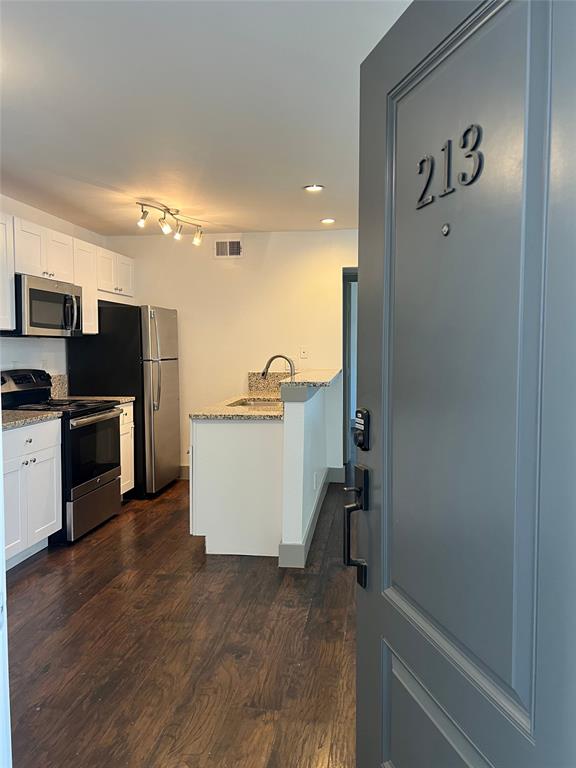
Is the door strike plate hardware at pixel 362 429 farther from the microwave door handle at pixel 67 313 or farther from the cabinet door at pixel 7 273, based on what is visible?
the microwave door handle at pixel 67 313

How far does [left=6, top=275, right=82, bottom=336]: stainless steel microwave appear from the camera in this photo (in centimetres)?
380

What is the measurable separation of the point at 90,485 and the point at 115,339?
1.44 meters

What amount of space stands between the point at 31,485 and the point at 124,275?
104 inches

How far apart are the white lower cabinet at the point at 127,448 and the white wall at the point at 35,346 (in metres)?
0.72

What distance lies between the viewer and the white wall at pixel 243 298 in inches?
218

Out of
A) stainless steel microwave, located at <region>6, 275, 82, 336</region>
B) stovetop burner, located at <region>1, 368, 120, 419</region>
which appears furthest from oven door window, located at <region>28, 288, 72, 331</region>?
stovetop burner, located at <region>1, 368, 120, 419</region>

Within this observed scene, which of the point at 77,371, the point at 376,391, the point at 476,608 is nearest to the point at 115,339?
the point at 77,371

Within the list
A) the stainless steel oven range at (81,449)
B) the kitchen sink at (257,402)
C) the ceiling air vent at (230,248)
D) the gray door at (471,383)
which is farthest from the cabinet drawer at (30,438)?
the gray door at (471,383)

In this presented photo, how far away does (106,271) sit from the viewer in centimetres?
515

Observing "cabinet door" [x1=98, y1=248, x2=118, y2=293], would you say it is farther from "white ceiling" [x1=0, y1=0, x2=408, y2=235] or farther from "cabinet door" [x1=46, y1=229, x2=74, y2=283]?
"white ceiling" [x1=0, y1=0, x2=408, y2=235]

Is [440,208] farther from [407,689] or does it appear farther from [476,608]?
[407,689]

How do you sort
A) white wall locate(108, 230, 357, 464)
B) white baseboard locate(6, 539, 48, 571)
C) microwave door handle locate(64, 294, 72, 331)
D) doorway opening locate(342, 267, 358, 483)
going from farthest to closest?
doorway opening locate(342, 267, 358, 483) → white wall locate(108, 230, 357, 464) → microwave door handle locate(64, 294, 72, 331) → white baseboard locate(6, 539, 48, 571)

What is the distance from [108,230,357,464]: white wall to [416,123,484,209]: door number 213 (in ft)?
15.1

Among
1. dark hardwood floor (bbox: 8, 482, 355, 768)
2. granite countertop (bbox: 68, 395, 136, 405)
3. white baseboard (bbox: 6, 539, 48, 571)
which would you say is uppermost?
granite countertop (bbox: 68, 395, 136, 405)
